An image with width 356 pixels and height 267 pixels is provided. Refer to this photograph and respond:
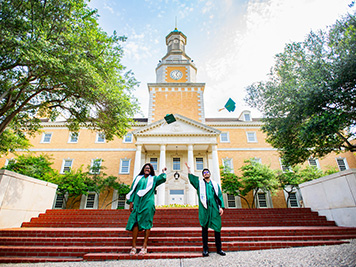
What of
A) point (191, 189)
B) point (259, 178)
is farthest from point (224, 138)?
point (191, 189)

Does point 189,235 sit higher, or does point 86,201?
point 86,201

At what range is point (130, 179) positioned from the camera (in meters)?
22.2

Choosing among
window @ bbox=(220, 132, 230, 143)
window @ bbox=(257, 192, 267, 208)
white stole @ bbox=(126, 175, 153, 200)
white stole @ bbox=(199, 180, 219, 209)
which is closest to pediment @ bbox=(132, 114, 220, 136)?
window @ bbox=(220, 132, 230, 143)

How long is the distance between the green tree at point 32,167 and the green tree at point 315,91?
21.1m

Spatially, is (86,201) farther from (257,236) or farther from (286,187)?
(286,187)

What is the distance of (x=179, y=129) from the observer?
20516mm

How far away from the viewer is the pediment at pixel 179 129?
19.8 metres

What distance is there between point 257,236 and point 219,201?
2342 millimetres

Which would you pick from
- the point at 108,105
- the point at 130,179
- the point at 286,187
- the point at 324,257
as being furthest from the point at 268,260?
the point at 286,187

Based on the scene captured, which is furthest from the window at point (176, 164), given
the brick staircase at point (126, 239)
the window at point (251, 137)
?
the brick staircase at point (126, 239)

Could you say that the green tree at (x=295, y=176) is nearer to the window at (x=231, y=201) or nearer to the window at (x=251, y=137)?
the window at (x=231, y=201)

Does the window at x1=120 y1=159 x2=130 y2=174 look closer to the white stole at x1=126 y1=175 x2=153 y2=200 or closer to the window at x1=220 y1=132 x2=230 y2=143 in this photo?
the window at x1=220 y1=132 x2=230 y2=143

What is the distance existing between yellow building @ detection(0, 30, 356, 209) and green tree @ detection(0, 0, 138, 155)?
31.1 feet

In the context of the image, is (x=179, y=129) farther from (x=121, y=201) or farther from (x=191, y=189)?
(x=121, y=201)
